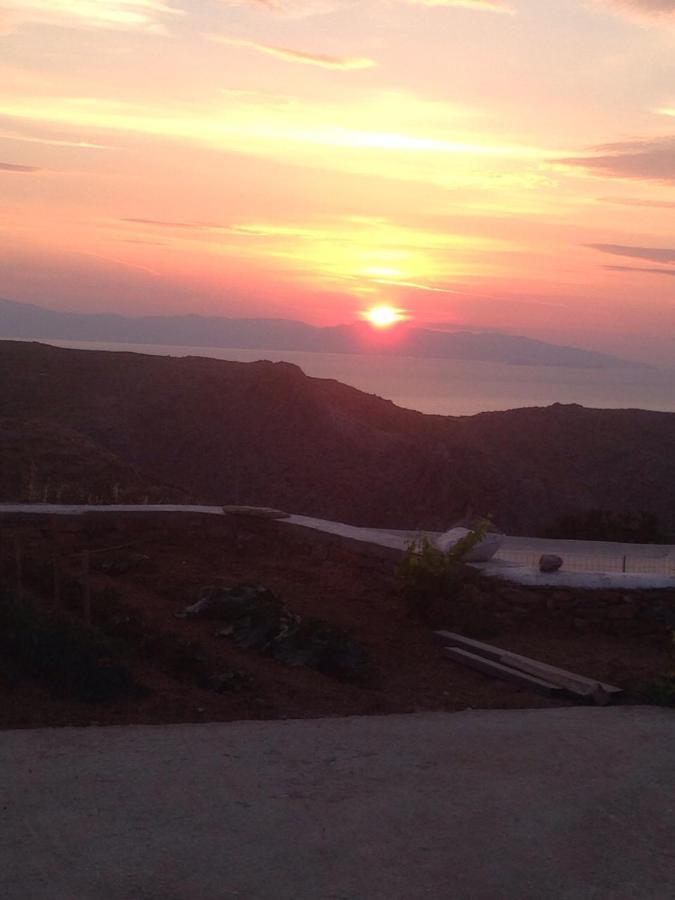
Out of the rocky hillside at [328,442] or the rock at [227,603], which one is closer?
the rock at [227,603]

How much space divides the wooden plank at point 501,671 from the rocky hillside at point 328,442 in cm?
1525

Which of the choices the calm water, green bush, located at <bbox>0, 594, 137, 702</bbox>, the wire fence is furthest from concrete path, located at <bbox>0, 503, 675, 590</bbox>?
the calm water

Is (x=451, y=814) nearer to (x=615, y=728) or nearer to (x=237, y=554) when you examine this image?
(x=615, y=728)

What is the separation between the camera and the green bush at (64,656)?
5801mm

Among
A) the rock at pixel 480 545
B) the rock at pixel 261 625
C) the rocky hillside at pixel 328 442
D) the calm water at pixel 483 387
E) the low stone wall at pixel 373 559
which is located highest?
the calm water at pixel 483 387

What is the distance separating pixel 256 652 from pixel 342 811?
241cm

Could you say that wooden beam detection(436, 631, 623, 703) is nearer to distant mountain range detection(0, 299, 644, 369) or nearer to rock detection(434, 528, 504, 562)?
rock detection(434, 528, 504, 562)

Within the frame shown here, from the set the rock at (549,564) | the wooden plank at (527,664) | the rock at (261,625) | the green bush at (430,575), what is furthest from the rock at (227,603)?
the rock at (549,564)

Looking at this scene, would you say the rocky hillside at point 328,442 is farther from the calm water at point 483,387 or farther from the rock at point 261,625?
the rock at point 261,625

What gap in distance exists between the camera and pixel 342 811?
4.50 meters

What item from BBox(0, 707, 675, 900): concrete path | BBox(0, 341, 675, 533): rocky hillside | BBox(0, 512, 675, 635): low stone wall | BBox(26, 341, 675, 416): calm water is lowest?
BBox(0, 707, 675, 900): concrete path

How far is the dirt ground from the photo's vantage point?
229 inches

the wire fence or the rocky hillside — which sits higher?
the rocky hillside

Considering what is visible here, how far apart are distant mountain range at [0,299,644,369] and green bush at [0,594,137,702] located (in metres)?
134
